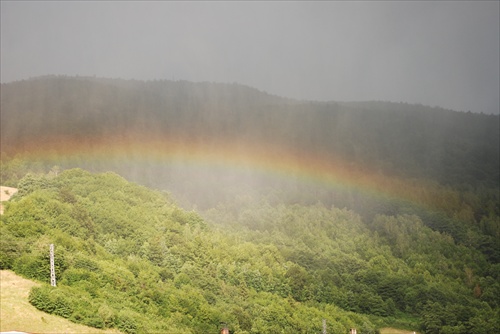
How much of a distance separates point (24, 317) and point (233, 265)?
70.7 meters

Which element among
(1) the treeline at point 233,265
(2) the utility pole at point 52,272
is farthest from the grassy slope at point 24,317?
(2) the utility pole at point 52,272

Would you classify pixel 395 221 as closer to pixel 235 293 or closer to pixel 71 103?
pixel 235 293

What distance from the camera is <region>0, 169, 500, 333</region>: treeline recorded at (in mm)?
55625

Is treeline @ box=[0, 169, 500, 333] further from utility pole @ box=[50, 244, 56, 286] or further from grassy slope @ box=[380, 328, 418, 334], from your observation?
grassy slope @ box=[380, 328, 418, 334]

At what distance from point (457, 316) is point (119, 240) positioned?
69.4 m

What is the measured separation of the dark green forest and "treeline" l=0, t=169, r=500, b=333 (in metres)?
0.30

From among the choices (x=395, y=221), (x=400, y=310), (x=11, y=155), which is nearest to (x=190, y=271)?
(x=400, y=310)

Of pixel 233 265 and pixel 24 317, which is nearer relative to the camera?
pixel 24 317

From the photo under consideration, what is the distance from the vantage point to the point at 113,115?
568 ft

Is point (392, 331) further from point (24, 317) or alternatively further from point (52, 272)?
point (24, 317)

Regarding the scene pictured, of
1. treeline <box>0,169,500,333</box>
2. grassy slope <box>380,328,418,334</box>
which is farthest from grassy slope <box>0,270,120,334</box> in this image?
grassy slope <box>380,328,418,334</box>

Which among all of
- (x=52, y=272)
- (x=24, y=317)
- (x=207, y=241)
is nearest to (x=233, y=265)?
(x=207, y=241)

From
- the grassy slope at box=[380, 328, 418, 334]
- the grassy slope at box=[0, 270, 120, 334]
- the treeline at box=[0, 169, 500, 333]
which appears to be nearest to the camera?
the grassy slope at box=[0, 270, 120, 334]

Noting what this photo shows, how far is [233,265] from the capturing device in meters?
109
